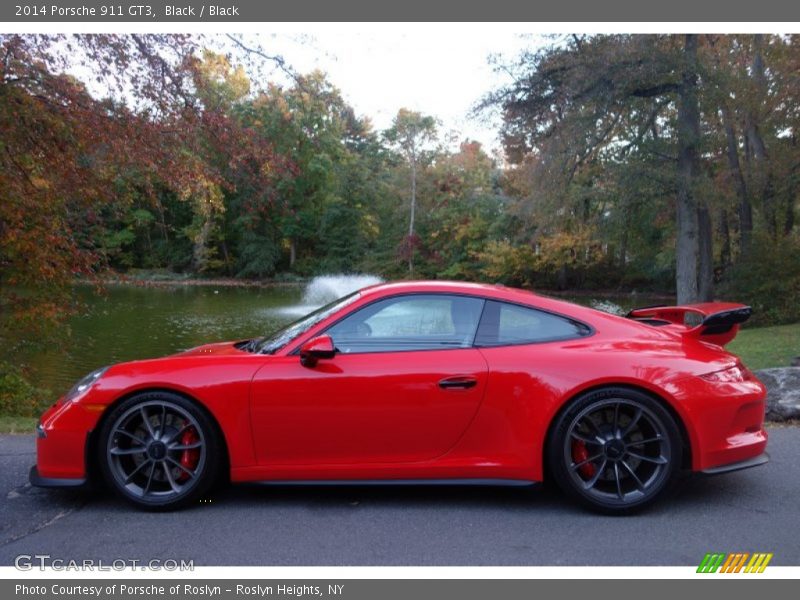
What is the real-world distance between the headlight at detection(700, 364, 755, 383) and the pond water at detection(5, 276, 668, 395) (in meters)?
8.99

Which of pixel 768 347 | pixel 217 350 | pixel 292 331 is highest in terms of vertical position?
pixel 292 331

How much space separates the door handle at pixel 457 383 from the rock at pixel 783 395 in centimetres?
397

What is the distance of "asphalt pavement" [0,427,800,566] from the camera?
333cm

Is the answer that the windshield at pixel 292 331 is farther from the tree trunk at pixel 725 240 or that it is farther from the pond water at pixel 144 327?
the tree trunk at pixel 725 240

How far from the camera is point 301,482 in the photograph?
13.0ft

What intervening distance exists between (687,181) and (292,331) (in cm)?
1674

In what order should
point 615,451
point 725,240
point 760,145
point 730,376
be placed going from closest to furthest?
point 615,451
point 730,376
point 760,145
point 725,240

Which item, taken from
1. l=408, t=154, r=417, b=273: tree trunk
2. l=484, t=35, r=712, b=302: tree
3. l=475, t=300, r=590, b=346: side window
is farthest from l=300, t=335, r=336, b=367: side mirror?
l=408, t=154, r=417, b=273: tree trunk

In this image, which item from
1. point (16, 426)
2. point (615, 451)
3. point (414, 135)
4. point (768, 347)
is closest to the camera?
point (615, 451)

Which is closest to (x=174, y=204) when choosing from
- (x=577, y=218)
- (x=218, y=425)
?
(x=577, y=218)

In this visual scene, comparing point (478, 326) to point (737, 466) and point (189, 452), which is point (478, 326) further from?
point (189, 452)

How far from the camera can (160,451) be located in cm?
393

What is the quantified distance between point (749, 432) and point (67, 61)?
8.94 m

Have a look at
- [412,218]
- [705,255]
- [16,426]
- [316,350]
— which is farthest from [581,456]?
[412,218]
